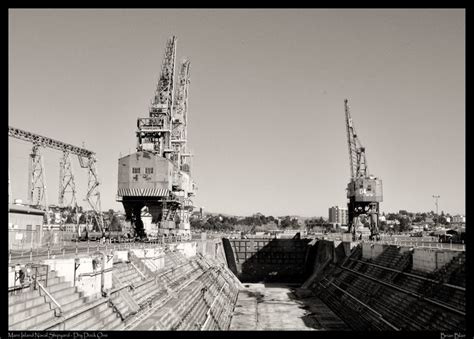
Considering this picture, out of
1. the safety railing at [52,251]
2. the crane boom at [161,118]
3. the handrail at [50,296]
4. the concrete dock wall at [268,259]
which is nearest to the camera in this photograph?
the handrail at [50,296]

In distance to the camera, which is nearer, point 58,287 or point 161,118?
point 58,287

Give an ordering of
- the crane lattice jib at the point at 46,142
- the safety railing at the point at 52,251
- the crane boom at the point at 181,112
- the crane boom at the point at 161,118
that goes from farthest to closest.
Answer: the crane boom at the point at 181,112 < the crane boom at the point at 161,118 < the crane lattice jib at the point at 46,142 < the safety railing at the point at 52,251

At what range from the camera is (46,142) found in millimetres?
63594

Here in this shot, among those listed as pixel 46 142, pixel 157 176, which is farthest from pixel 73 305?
pixel 46 142

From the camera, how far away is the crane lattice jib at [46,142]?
188ft

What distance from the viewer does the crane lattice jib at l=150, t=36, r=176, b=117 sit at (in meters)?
77.7

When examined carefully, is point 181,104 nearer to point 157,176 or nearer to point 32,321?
point 157,176

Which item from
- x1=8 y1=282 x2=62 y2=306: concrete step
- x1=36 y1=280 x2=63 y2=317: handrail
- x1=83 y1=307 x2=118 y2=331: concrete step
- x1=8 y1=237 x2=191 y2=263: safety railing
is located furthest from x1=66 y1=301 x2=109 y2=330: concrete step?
x1=8 y1=237 x2=191 y2=263: safety railing

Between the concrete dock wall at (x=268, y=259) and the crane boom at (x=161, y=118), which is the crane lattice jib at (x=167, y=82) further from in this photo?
the concrete dock wall at (x=268, y=259)

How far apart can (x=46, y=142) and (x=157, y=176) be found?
58.3ft

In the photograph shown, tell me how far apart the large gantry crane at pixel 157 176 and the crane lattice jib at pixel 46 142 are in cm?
1126

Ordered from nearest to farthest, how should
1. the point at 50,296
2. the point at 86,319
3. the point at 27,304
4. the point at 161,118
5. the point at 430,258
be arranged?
the point at 27,304
the point at 50,296
the point at 86,319
the point at 430,258
the point at 161,118

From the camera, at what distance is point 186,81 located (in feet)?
347

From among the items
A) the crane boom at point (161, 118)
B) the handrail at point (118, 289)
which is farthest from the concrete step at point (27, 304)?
the crane boom at point (161, 118)
